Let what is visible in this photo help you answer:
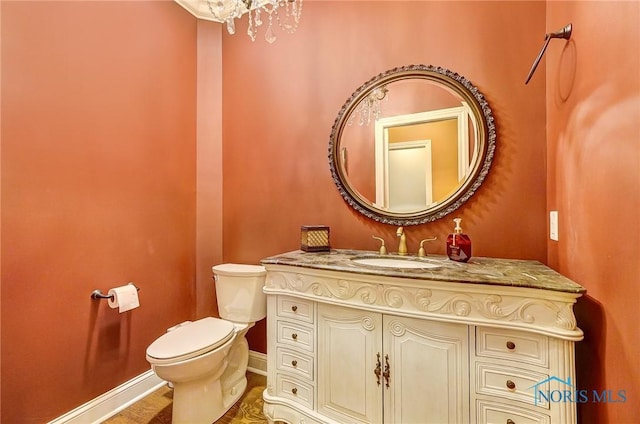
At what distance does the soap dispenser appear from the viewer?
1.40m

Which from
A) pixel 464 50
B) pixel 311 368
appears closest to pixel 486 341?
pixel 311 368

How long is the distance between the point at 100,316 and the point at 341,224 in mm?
1583

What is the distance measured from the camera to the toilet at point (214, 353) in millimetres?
1421

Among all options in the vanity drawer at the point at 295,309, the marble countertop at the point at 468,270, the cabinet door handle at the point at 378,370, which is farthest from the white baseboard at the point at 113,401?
the cabinet door handle at the point at 378,370

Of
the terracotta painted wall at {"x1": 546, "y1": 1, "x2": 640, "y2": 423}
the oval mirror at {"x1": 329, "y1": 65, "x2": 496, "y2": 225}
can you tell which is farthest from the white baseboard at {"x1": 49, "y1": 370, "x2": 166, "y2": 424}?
the terracotta painted wall at {"x1": 546, "y1": 1, "x2": 640, "y2": 423}

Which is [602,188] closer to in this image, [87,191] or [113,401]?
[87,191]

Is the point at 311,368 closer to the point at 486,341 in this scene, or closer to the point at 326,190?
the point at 486,341

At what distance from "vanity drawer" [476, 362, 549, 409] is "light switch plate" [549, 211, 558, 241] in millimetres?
656

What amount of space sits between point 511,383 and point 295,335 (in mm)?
961

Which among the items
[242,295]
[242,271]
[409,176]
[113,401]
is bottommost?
[113,401]

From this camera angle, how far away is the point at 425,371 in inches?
46.0

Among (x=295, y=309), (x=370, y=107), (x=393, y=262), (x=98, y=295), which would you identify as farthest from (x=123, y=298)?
(x=370, y=107)

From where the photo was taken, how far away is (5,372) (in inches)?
50.9

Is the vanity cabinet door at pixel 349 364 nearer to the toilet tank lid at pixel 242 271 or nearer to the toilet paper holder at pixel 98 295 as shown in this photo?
the toilet tank lid at pixel 242 271
